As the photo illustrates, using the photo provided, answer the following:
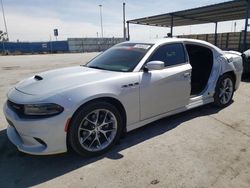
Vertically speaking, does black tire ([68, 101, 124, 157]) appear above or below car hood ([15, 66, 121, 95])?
below

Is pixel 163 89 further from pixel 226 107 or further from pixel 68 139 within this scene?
pixel 226 107

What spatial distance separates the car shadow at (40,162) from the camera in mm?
2545

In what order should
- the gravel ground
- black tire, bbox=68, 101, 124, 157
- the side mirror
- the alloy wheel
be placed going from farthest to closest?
the side mirror, the alloy wheel, black tire, bbox=68, 101, 124, 157, the gravel ground

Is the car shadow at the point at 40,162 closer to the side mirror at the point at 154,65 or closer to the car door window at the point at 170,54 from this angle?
the side mirror at the point at 154,65

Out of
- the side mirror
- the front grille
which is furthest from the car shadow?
the side mirror

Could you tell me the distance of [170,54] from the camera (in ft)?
12.7

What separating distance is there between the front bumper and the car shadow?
0.87 ft

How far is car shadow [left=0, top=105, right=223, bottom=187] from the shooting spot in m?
2.54

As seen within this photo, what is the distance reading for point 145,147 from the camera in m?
3.19

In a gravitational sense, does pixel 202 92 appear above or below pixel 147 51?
below

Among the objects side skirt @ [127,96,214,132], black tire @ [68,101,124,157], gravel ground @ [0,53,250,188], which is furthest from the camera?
side skirt @ [127,96,214,132]

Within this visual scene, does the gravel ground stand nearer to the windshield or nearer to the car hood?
the car hood

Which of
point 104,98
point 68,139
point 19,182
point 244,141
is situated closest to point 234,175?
point 244,141

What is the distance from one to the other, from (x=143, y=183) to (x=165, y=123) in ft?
5.86
